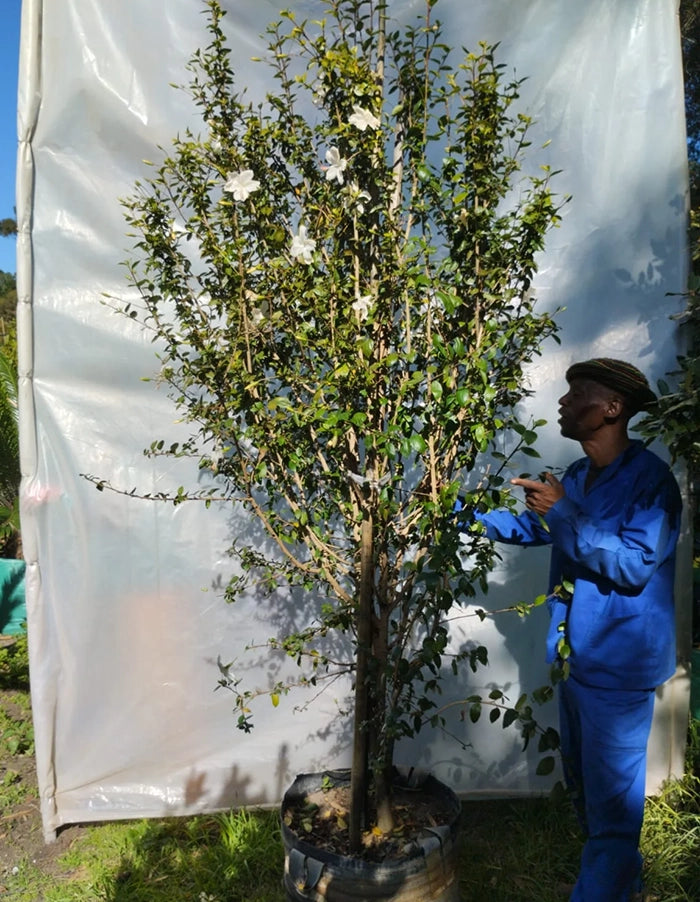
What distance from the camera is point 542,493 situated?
213cm

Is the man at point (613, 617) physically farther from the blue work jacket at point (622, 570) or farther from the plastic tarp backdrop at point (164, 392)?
the plastic tarp backdrop at point (164, 392)

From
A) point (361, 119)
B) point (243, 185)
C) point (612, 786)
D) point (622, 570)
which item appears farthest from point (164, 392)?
point (612, 786)

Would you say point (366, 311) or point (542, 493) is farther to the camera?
point (542, 493)

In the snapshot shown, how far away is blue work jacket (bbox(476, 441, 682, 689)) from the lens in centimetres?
203

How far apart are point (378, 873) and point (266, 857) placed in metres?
0.94

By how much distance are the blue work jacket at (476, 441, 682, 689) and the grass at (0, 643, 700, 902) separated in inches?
37.8

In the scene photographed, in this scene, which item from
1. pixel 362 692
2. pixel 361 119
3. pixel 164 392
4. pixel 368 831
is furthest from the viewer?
pixel 164 392

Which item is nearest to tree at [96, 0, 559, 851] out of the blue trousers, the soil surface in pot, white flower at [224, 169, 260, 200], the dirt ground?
white flower at [224, 169, 260, 200]

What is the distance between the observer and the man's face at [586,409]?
7.16ft

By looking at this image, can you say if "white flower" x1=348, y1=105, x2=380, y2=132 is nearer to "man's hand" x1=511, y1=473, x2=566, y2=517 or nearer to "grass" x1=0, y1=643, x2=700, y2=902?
"man's hand" x1=511, y1=473, x2=566, y2=517

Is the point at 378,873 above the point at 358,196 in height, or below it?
below

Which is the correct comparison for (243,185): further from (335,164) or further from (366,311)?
(366,311)

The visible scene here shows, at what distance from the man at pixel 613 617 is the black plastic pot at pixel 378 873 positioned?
0.42 meters

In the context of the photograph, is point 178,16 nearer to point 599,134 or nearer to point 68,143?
point 68,143
